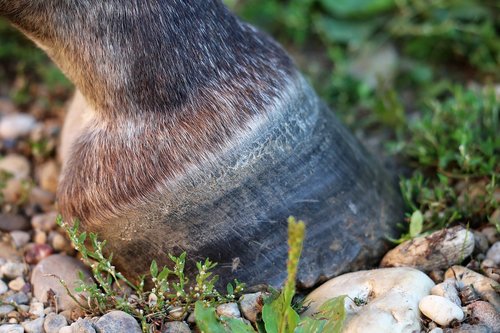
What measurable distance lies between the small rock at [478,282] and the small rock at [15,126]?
1900mm

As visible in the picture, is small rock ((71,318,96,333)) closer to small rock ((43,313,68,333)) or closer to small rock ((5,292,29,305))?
small rock ((43,313,68,333))

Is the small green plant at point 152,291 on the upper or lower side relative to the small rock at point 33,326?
upper

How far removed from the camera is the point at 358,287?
6.29 ft

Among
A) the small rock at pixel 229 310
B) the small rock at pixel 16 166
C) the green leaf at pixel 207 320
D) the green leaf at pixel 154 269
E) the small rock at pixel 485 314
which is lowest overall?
the small rock at pixel 485 314

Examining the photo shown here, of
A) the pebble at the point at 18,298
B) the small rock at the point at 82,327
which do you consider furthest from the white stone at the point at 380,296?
the pebble at the point at 18,298

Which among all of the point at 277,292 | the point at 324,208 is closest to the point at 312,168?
the point at 324,208

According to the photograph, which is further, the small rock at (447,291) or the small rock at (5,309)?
the small rock at (5,309)

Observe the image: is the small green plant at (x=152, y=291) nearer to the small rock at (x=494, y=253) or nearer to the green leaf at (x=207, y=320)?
the green leaf at (x=207, y=320)

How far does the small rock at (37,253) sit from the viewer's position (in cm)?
224

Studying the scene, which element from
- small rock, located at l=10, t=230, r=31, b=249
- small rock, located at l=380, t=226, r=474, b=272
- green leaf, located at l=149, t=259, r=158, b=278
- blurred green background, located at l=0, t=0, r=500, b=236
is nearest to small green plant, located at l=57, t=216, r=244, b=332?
green leaf, located at l=149, t=259, r=158, b=278

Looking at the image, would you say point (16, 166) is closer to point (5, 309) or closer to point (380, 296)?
point (5, 309)

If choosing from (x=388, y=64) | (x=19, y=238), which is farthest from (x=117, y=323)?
(x=388, y=64)

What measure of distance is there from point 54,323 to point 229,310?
50 centimetres

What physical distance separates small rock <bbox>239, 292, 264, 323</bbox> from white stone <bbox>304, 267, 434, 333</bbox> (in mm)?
135
